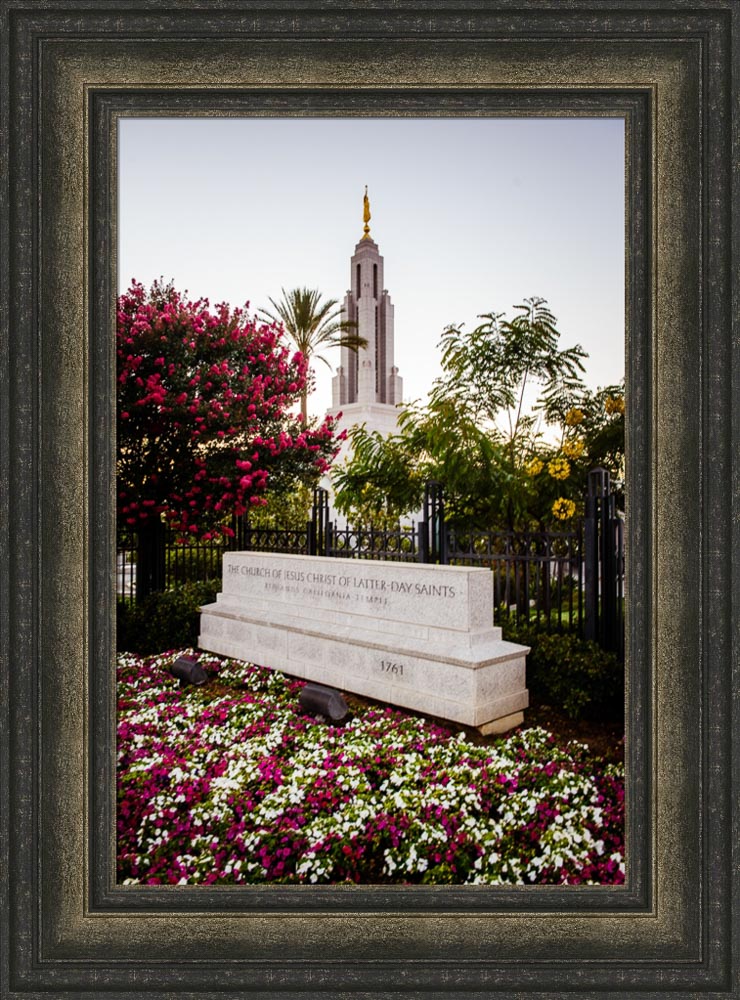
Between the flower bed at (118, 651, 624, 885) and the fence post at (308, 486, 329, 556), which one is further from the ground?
the fence post at (308, 486, 329, 556)

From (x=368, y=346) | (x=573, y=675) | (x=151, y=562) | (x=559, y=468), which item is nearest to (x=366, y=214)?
(x=368, y=346)

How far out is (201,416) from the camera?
177 inches

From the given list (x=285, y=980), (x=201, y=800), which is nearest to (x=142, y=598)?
(x=201, y=800)

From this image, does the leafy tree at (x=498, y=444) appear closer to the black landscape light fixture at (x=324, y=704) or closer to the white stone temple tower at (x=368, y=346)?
the white stone temple tower at (x=368, y=346)

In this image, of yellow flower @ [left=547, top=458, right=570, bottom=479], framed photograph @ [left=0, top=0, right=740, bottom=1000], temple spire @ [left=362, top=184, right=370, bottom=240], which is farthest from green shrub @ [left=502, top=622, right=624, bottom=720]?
temple spire @ [left=362, top=184, right=370, bottom=240]

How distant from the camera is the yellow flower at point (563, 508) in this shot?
14.9ft

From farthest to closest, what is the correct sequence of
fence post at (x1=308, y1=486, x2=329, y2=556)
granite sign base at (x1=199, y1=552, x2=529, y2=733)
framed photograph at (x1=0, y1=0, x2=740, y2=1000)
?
fence post at (x1=308, y1=486, x2=329, y2=556) → granite sign base at (x1=199, y1=552, x2=529, y2=733) → framed photograph at (x1=0, y1=0, x2=740, y2=1000)

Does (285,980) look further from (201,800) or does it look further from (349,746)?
(349,746)

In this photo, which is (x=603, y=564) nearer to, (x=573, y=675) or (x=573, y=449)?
(x=573, y=675)

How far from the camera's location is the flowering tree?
3797 mm

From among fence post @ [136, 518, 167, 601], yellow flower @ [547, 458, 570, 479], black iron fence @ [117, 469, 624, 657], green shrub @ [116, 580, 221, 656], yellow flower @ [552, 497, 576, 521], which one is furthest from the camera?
fence post @ [136, 518, 167, 601]

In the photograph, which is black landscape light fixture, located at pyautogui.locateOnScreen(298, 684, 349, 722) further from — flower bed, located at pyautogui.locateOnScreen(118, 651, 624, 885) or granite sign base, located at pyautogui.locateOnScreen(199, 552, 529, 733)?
granite sign base, located at pyautogui.locateOnScreen(199, 552, 529, 733)

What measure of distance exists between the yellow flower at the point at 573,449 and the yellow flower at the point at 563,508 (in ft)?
3.00

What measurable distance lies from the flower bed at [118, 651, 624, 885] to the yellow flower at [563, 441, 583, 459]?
195cm
